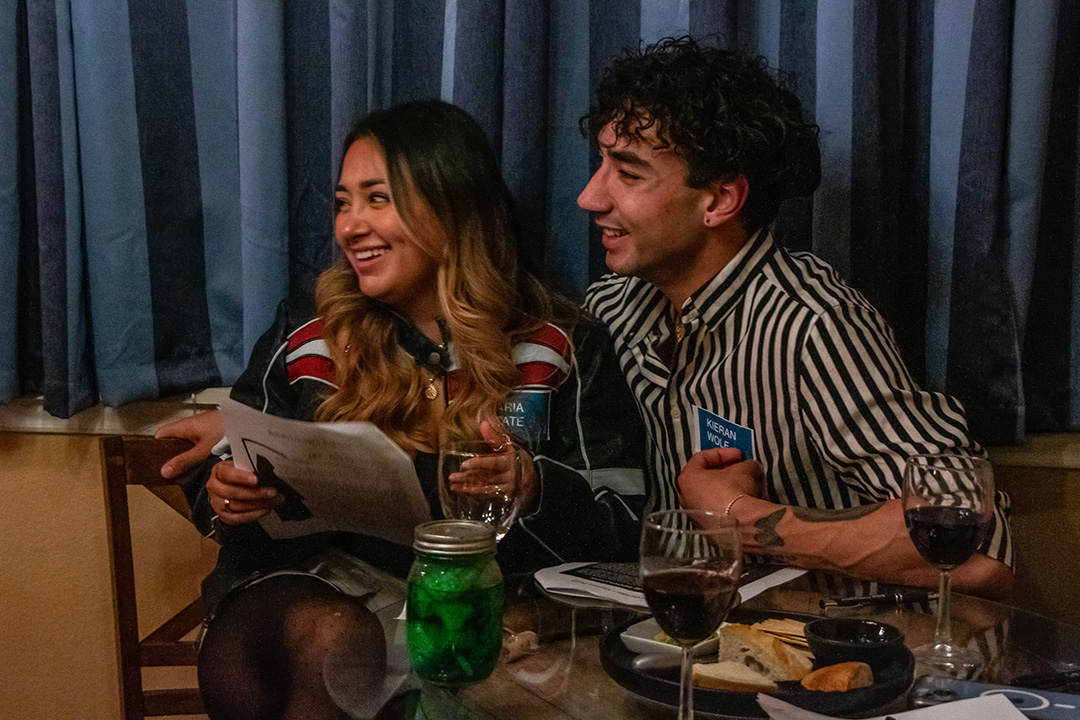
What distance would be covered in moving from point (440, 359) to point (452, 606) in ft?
2.37

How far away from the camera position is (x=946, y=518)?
36.9 inches

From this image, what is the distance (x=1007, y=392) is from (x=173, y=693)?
1419 mm

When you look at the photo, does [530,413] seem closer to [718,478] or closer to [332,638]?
[718,478]

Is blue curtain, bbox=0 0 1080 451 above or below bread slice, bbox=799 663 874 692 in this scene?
above

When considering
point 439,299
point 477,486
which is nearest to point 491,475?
point 477,486

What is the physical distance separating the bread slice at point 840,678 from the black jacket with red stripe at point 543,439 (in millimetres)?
636

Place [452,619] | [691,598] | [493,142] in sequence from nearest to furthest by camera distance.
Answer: [691,598] → [452,619] → [493,142]

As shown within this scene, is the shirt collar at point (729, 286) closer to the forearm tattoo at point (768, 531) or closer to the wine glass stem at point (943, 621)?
the forearm tattoo at point (768, 531)

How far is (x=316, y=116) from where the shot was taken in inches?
66.7

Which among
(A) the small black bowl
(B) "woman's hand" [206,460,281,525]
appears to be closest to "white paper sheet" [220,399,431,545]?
(B) "woman's hand" [206,460,281,525]

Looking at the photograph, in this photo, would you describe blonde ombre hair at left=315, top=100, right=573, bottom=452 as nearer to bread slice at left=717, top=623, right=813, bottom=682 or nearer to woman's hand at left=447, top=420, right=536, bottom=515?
woman's hand at left=447, top=420, right=536, bottom=515

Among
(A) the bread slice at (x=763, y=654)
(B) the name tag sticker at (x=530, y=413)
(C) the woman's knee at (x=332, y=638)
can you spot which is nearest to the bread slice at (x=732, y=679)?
(A) the bread slice at (x=763, y=654)

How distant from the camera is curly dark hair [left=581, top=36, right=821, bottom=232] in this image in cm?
146

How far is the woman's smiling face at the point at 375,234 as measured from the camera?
1479 mm
